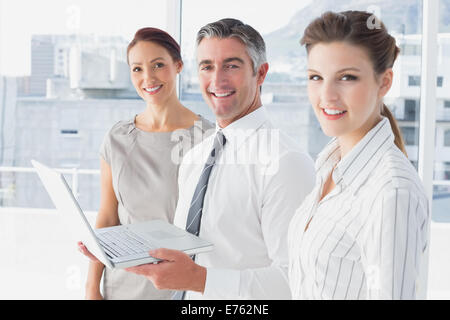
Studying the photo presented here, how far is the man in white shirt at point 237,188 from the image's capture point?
128cm

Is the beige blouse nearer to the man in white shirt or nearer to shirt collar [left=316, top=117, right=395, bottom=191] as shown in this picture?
the man in white shirt

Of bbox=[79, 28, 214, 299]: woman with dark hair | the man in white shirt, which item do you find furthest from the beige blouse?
the man in white shirt

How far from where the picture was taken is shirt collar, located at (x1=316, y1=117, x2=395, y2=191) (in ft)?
3.25

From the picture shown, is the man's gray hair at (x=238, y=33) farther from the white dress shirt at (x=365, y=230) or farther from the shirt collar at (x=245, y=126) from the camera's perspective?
the white dress shirt at (x=365, y=230)

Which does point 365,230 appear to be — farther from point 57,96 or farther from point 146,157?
point 57,96

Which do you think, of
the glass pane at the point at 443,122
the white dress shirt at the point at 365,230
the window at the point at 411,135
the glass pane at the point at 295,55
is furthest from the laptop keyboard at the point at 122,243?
the glass pane at the point at 443,122

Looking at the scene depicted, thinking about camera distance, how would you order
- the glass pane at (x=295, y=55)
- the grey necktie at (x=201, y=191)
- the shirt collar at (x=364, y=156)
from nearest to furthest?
the shirt collar at (x=364, y=156), the grey necktie at (x=201, y=191), the glass pane at (x=295, y=55)

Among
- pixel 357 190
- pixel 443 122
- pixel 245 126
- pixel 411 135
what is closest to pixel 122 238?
pixel 245 126

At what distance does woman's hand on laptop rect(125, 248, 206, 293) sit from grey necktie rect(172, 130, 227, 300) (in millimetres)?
201

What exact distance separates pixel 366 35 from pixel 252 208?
1.95 feet

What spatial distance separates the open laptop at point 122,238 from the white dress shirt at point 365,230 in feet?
1.13

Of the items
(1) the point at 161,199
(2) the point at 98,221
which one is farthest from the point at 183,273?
(2) the point at 98,221

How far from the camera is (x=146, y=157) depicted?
6.23ft

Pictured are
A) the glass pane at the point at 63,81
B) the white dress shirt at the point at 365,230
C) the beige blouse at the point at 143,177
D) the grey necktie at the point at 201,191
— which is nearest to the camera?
the white dress shirt at the point at 365,230
